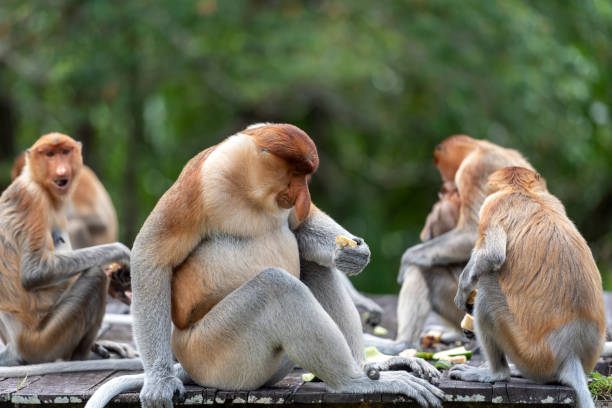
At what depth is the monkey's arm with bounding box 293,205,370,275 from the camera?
414 cm

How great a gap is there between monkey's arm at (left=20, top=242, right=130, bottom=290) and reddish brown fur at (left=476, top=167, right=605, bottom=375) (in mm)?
2324

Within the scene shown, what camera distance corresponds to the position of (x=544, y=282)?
4.15 metres

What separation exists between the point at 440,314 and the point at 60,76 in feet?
20.0

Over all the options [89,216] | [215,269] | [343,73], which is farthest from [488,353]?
[343,73]

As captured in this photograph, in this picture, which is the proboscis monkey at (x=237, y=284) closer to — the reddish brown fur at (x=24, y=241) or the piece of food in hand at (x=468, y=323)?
the piece of food in hand at (x=468, y=323)

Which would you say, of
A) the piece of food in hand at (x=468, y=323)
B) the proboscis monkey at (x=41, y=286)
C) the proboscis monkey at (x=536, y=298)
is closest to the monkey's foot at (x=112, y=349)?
the proboscis monkey at (x=41, y=286)

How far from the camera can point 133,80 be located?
428 inches

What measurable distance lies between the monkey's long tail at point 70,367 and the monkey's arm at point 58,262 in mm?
491

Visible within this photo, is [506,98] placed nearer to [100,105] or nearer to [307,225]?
[100,105]

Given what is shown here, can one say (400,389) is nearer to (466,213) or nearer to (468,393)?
(468,393)

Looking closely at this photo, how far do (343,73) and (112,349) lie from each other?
617 cm

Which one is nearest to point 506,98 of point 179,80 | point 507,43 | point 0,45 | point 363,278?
point 507,43

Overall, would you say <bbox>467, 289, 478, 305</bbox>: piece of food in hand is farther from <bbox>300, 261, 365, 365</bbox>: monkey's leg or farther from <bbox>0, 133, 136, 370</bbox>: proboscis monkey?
<bbox>0, 133, 136, 370</bbox>: proboscis monkey

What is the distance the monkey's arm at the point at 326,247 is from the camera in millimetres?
4137
